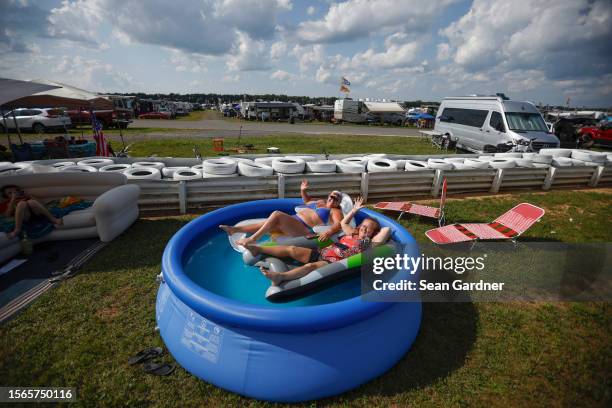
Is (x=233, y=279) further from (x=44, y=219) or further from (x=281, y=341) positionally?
(x=44, y=219)

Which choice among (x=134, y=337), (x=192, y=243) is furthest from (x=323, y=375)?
(x=192, y=243)

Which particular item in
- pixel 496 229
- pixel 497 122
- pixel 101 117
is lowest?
pixel 496 229

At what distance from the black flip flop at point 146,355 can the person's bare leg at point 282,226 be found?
199 centimetres

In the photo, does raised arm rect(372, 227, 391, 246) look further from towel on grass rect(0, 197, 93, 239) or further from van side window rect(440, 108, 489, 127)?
van side window rect(440, 108, 489, 127)

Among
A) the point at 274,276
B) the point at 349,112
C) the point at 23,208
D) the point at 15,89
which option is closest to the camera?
Result: the point at 274,276

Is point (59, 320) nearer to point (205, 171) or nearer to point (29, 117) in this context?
point (205, 171)

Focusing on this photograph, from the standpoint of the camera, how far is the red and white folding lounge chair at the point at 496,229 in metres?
5.75

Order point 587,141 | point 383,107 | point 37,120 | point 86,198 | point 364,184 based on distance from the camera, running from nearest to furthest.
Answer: point 86,198 → point 364,184 → point 587,141 → point 37,120 → point 383,107

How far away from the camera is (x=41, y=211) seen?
5727 millimetres

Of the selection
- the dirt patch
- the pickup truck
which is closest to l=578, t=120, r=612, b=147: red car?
the dirt patch

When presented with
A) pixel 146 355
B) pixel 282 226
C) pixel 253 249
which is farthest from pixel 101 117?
pixel 146 355

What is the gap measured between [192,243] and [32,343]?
2.26 m

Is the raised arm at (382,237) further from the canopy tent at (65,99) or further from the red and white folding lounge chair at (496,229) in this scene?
the canopy tent at (65,99)

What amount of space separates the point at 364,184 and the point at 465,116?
12072 mm
